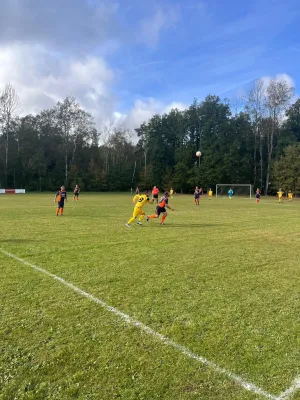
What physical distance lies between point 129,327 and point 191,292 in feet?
5.87

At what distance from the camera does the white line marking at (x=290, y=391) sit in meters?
2.95

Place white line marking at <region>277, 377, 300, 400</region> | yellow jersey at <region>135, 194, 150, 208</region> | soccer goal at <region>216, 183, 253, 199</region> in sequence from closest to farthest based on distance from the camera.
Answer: white line marking at <region>277, 377, 300, 400</region> < yellow jersey at <region>135, 194, 150, 208</region> < soccer goal at <region>216, 183, 253, 199</region>

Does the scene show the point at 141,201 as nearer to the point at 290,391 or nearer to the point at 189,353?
the point at 189,353

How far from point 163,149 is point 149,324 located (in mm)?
72462

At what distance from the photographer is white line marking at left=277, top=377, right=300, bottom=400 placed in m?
2.95

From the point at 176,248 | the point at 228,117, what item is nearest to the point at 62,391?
the point at 176,248

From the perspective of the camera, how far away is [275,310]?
16.3 feet

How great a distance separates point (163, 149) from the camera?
7538cm

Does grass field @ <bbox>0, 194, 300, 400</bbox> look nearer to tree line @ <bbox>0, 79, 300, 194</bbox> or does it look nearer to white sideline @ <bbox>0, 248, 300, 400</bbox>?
white sideline @ <bbox>0, 248, 300, 400</bbox>

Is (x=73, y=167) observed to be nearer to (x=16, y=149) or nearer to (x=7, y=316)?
(x=16, y=149)

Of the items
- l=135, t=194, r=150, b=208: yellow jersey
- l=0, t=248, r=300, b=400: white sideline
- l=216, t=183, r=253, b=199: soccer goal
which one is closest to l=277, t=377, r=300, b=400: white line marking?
l=0, t=248, r=300, b=400: white sideline

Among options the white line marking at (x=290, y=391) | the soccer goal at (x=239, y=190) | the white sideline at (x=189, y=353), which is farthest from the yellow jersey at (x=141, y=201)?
the soccer goal at (x=239, y=190)

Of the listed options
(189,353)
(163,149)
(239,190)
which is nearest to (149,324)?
(189,353)

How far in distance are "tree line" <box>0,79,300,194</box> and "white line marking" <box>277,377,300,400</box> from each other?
58777mm
